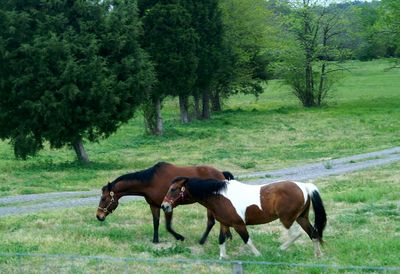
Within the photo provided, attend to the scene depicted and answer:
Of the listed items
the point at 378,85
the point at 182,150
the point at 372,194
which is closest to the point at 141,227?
the point at 372,194

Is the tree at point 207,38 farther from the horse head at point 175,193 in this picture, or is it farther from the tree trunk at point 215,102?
the horse head at point 175,193

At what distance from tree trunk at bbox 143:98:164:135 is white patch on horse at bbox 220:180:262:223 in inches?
1088

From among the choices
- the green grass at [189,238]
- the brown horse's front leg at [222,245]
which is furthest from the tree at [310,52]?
the brown horse's front leg at [222,245]

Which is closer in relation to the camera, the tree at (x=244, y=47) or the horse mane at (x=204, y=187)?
the horse mane at (x=204, y=187)

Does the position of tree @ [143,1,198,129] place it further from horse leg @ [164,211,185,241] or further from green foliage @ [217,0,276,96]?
horse leg @ [164,211,185,241]

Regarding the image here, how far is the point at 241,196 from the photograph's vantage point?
36.1ft

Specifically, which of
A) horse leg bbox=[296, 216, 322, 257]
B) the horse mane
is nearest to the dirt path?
the horse mane

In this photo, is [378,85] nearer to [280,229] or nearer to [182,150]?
[182,150]

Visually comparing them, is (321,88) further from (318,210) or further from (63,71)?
(318,210)

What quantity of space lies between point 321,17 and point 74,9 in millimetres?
34358

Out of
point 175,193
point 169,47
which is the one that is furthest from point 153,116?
point 175,193

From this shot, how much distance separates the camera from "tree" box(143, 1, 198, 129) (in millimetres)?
38125

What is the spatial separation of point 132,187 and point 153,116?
2673 centimetres

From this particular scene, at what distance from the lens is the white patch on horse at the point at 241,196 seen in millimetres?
10906
